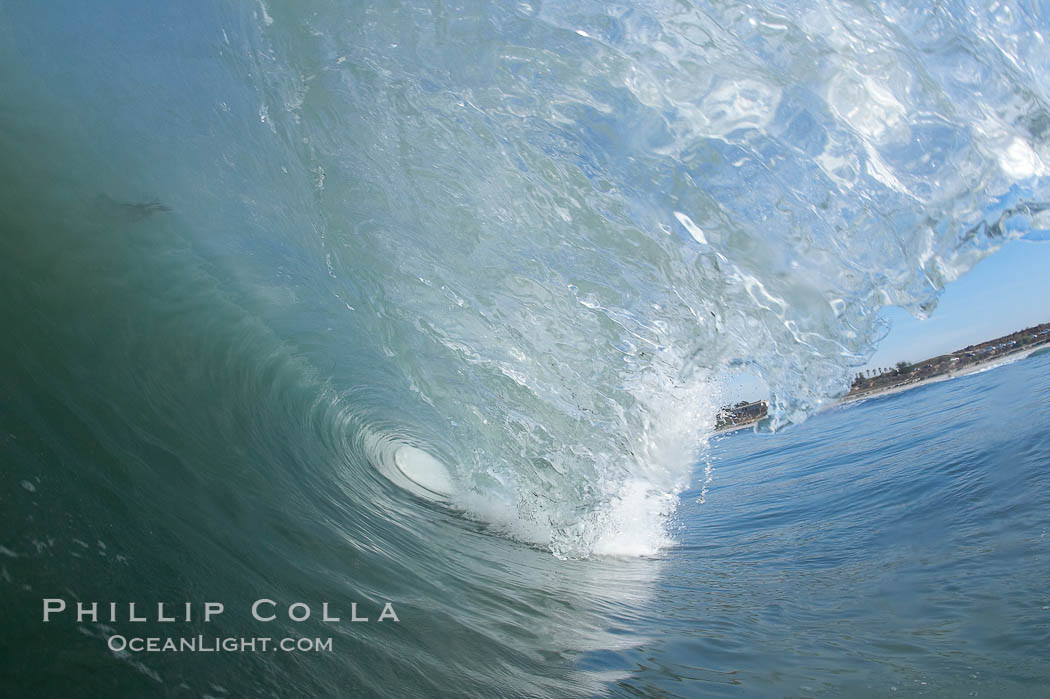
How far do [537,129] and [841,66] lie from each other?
1878mm

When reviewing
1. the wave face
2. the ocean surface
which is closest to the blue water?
the ocean surface

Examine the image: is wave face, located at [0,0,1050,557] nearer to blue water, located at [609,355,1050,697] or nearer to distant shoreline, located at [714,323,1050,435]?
blue water, located at [609,355,1050,697]

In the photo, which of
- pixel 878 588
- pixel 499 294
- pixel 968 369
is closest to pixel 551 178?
pixel 499 294

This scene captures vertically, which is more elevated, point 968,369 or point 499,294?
point 968,369

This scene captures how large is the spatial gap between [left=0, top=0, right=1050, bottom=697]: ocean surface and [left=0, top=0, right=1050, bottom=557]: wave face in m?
0.02

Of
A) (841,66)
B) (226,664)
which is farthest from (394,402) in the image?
(841,66)

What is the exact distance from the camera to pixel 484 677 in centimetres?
330

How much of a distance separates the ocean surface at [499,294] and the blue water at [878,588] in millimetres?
38

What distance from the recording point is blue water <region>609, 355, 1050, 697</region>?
2.68 meters

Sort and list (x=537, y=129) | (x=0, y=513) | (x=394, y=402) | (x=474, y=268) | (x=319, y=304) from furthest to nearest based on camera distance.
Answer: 1. (x=394, y=402)
2. (x=319, y=304)
3. (x=474, y=268)
4. (x=537, y=129)
5. (x=0, y=513)

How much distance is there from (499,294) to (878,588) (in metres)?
3.72

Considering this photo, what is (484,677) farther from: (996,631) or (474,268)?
(474,268)

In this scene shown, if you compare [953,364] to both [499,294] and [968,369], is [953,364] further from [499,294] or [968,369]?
[499,294]

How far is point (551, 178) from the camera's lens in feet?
15.3
